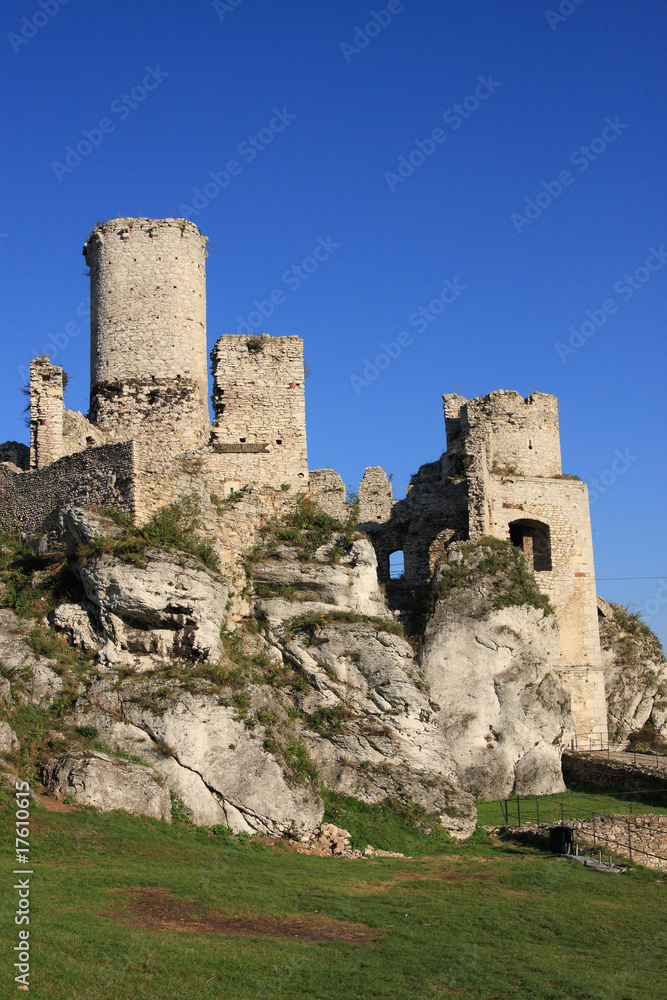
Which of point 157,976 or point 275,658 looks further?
point 275,658

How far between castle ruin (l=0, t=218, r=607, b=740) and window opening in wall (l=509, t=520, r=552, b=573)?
454 millimetres

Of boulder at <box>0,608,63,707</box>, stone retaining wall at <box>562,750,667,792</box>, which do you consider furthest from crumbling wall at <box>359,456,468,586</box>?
boulder at <box>0,608,63,707</box>

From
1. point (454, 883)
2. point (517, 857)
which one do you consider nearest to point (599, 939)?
point (454, 883)

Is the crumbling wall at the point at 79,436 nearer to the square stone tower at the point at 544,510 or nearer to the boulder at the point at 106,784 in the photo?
the square stone tower at the point at 544,510

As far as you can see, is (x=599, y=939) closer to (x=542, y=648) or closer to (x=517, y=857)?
(x=517, y=857)

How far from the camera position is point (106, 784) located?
1986 centimetres

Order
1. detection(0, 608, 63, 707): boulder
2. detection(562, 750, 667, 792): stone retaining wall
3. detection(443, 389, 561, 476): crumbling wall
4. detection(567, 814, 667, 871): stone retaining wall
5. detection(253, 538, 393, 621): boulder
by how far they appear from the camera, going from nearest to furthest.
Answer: detection(0, 608, 63, 707): boulder → detection(567, 814, 667, 871): stone retaining wall → detection(253, 538, 393, 621): boulder → detection(562, 750, 667, 792): stone retaining wall → detection(443, 389, 561, 476): crumbling wall

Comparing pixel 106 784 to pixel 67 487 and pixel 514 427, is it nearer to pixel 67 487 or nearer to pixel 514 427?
pixel 67 487

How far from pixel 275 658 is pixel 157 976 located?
12.3 meters

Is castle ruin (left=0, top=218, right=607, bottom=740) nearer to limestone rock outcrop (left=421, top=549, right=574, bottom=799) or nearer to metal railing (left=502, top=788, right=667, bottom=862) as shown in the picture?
limestone rock outcrop (left=421, top=549, right=574, bottom=799)

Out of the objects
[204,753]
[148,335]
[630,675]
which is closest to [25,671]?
[204,753]

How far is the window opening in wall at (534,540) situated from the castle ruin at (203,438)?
0.45 metres

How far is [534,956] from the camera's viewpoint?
16.4 m

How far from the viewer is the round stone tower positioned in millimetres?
29547
